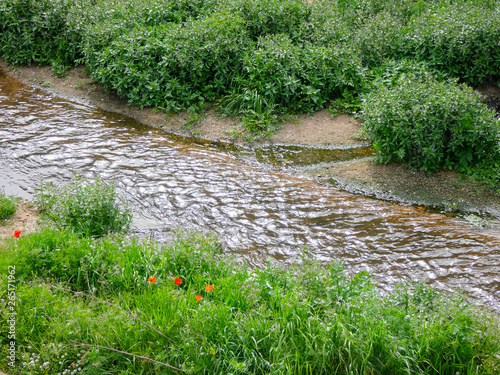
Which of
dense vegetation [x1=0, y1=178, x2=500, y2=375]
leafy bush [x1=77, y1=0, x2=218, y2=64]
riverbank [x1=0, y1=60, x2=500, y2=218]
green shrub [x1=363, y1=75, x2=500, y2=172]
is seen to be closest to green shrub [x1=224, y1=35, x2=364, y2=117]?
riverbank [x1=0, y1=60, x2=500, y2=218]

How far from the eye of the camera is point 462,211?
251 inches

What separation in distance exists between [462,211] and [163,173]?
461cm

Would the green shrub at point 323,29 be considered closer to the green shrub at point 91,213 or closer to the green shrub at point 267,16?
the green shrub at point 267,16

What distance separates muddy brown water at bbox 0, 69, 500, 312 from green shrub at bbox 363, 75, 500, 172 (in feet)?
3.62

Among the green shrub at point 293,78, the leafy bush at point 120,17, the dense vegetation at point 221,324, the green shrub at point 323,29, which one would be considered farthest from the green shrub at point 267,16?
the dense vegetation at point 221,324

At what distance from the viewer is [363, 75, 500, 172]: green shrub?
681 cm

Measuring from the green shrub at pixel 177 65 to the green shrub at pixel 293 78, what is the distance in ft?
1.71

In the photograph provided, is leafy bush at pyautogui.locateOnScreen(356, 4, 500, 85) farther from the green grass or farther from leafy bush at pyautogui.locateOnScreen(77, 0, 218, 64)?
the green grass

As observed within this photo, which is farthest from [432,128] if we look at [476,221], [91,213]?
[91,213]

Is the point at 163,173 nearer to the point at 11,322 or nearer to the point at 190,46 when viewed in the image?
the point at 190,46

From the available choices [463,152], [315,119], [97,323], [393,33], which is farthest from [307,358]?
[393,33]

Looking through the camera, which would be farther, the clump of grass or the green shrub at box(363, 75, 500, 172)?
the green shrub at box(363, 75, 500, 172)

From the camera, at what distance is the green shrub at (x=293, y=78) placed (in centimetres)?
889

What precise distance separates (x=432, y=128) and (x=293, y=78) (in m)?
3.08
